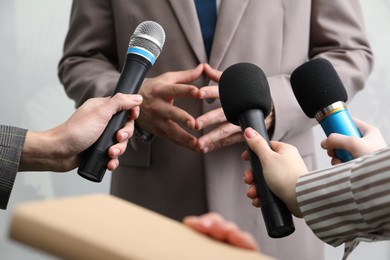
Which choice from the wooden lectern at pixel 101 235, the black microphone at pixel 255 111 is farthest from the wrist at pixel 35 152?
the wooden lectern at pixel 101 235

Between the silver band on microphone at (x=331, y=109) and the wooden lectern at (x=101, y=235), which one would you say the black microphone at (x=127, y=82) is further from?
the wooden lectern at (x=101, y=235)

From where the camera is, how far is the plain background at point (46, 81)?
213cm

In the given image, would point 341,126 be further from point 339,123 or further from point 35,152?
point 35,152

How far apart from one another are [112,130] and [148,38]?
0.18 m

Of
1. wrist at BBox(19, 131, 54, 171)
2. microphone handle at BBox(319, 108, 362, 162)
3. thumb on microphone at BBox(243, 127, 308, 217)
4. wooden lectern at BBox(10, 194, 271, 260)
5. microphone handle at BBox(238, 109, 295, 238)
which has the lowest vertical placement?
wrist at BBox(19, 131, 54, 171)

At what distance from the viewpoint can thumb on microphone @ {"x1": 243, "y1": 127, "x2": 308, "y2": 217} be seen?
2.50ft

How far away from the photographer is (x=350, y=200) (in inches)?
27.7

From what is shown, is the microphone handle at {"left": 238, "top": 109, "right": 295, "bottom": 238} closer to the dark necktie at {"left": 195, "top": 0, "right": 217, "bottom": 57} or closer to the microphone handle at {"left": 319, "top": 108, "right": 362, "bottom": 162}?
the microphone handle at {"left": 319, "top": 108, "right": 362, "bottom": 162}

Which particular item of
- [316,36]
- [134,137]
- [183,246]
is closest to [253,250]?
[183,246]

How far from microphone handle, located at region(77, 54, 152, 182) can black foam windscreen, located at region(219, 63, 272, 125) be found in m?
0.14

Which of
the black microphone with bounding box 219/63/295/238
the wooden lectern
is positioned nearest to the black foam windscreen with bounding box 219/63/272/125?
the black microphone with bounding box 219/63/295/238

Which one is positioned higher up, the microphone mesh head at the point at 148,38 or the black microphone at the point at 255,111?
the microphone mesh head at the point at 148,38

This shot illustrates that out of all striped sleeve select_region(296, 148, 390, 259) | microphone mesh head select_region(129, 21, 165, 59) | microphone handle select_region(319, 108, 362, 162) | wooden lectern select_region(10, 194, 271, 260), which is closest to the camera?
wooden lectern select_region(10, 194, 271, 260)

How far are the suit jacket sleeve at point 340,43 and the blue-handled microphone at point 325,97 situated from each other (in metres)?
0.34
